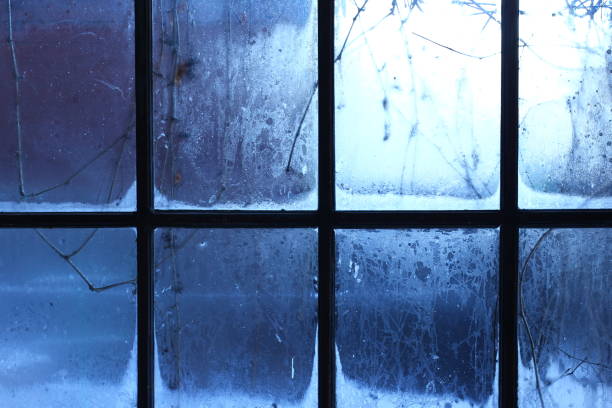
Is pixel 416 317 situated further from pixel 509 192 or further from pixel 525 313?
pixel 509 192

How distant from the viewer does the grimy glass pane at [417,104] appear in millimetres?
994

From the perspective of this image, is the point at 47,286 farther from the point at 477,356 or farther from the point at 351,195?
the point at 477,356

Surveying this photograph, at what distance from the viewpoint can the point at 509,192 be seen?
99cm

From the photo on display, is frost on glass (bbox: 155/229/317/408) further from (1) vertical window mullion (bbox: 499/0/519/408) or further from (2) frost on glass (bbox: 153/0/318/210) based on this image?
(1) vertical window mullion (bbox: 499/0/519/408)

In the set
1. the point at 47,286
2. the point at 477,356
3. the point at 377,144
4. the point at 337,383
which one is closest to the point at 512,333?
the point at 477,356

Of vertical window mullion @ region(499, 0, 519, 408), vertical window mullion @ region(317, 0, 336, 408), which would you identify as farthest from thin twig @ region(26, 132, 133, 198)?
vertical window mullion @ region(499, 0, 519, 408)

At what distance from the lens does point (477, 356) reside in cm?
101

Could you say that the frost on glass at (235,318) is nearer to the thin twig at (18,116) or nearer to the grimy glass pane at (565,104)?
the thin twig at (18,116)

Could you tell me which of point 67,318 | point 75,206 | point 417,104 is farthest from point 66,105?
point 417,104

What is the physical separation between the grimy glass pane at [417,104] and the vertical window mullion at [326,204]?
0.06 feet

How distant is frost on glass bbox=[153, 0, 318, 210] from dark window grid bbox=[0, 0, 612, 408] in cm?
2

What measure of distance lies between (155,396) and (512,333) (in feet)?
2.61

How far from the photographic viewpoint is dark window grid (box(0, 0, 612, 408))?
99 cm

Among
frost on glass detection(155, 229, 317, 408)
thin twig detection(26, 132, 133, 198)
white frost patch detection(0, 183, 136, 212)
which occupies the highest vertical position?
thin twig detection(26, 132, 133, 198)
